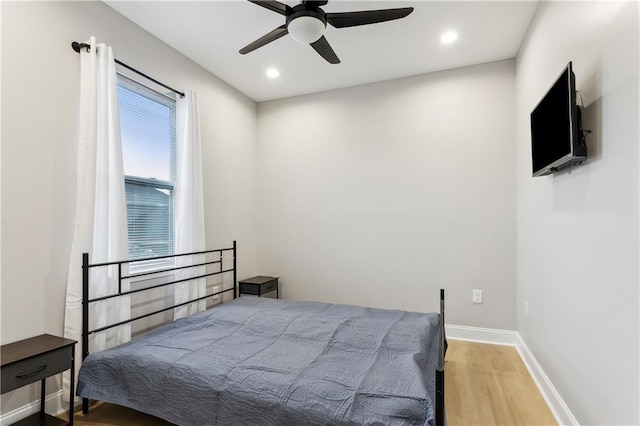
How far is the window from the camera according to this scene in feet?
9.11

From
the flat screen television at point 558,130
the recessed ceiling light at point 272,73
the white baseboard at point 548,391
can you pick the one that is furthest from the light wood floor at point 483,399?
the recessed ceiling light at point 272,73

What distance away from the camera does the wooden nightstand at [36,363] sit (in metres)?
1.65

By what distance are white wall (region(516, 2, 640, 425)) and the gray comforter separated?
77 cm

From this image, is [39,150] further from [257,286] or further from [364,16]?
[257,286]

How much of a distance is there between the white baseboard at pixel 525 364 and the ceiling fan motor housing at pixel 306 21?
2.76 metres

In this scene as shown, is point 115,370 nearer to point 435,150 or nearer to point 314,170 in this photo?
point 314,170

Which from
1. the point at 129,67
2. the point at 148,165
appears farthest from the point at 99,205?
the point at 129,67

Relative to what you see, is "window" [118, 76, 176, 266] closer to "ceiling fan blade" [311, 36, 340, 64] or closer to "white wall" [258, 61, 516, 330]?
"white wall" [258, 61, 516, 330]

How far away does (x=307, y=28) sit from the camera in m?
2.03

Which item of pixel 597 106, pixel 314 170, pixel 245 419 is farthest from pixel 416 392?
pixel 314 170

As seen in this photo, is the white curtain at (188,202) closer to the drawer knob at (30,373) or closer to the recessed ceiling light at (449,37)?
the drawer knob at (30,373)

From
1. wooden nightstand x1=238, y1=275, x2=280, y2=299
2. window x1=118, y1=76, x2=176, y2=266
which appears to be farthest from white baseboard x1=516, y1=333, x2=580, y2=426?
window x1=118, y1=76, x2=176, y2=266

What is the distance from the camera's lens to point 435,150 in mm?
3631

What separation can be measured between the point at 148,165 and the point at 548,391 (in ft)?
11.9
